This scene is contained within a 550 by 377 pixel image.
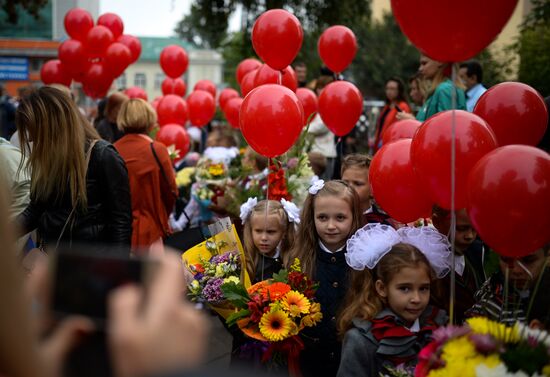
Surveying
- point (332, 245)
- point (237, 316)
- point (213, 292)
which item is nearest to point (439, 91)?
point (332, 245)

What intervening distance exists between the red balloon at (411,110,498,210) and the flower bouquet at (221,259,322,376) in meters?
0.83

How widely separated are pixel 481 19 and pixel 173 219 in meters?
6.06

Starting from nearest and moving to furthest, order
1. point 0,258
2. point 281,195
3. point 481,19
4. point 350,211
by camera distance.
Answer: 1. point 0,258
2. point 481,19
3. point 350,211
4. point 281,195

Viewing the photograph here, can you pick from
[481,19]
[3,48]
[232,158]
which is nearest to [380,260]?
[481,19]

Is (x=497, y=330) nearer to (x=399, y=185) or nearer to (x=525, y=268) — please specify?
(x=525, y=268)

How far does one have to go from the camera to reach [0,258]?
985 millimetres

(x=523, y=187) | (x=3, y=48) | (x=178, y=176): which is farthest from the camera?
(x=3, y=48)

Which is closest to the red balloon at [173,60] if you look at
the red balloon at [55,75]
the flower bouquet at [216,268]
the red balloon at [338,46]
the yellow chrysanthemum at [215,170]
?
the red balloon at [55,75]

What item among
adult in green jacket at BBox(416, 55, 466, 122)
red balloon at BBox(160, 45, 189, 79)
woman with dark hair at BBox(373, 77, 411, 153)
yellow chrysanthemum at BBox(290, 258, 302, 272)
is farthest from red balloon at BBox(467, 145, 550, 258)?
red balloon at BBox(160, 45, 189, 79)

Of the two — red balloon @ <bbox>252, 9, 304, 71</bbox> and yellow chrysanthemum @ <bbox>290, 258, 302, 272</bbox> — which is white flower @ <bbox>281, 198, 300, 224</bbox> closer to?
yellow chrysanthemum @ <bbox>290, 258, 302, 272</bbox>

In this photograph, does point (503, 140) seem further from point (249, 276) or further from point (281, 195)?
point (281, 195)

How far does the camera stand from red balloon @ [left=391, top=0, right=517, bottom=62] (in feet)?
9.24

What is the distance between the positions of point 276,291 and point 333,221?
66 centimetres

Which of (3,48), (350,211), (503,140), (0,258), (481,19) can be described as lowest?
(3,48)
